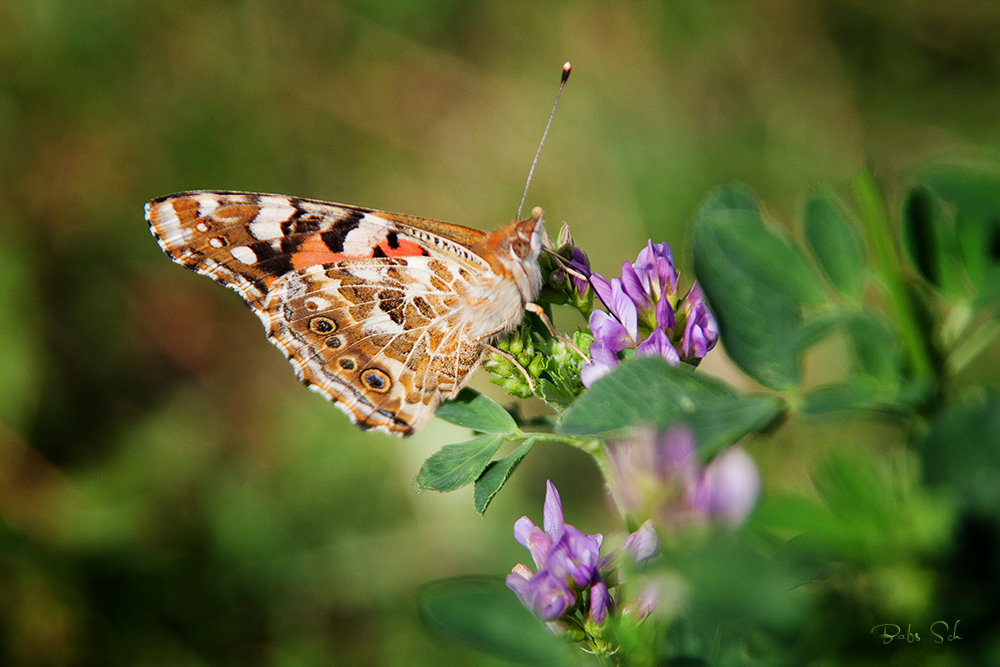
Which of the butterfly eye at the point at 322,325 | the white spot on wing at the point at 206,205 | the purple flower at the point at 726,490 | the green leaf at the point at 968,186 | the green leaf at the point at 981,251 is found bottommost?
the butterfly eye at the point at 322,325

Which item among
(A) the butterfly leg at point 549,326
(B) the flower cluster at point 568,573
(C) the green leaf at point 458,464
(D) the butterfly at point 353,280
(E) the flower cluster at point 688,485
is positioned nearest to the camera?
(E) the flower cluster at point 688,485

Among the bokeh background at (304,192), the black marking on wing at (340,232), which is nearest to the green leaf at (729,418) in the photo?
the black marking on wing at (340,232)

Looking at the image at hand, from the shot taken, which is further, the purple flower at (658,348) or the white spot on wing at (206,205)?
the white spot on wing at (206,205)

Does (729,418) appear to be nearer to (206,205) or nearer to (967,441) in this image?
(967,441)

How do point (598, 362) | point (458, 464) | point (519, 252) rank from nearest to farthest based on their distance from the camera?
point (598, 362) < point (458, 464) < point (519, 252)

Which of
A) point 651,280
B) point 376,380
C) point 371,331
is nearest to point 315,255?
point 371,331
